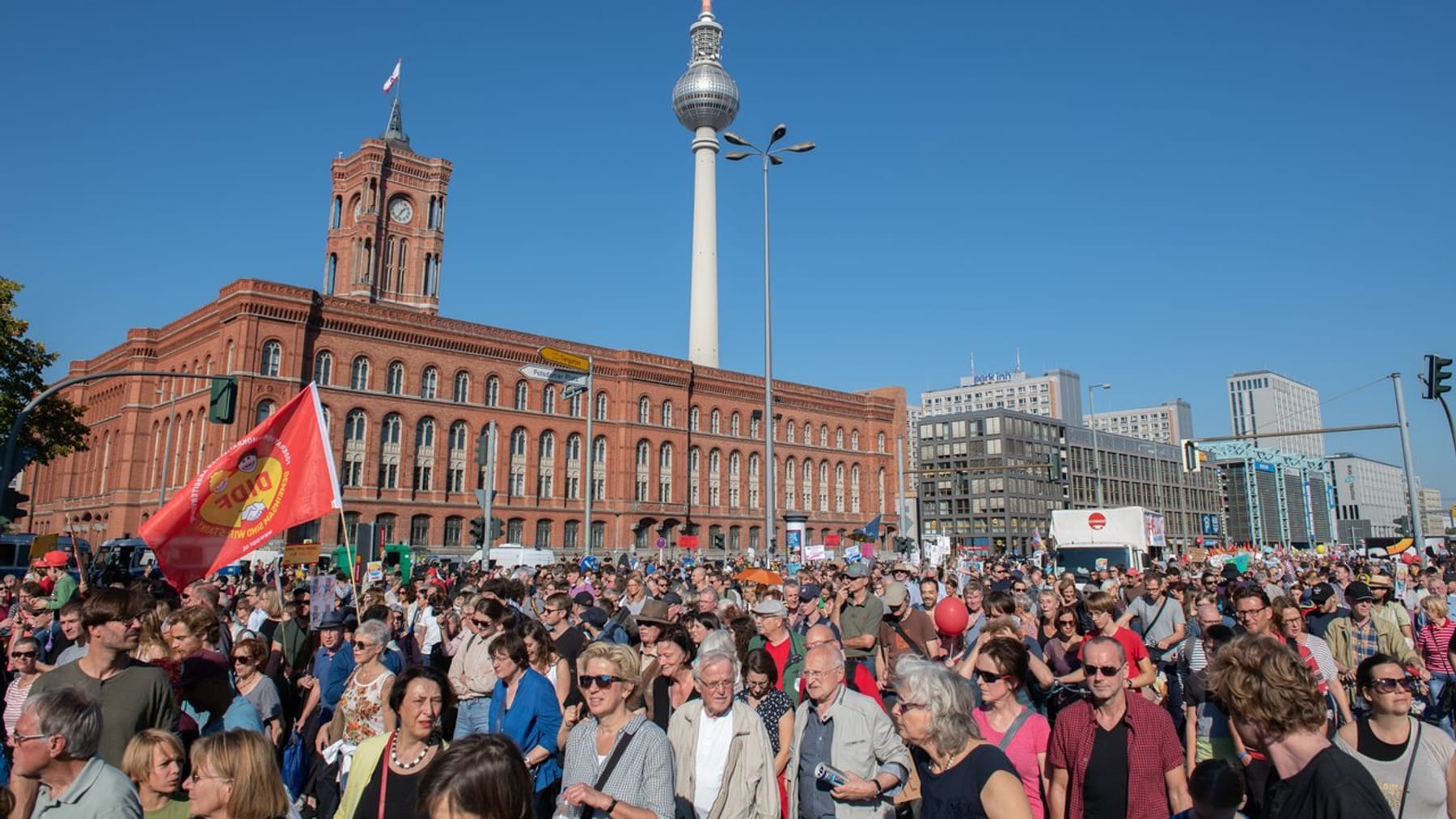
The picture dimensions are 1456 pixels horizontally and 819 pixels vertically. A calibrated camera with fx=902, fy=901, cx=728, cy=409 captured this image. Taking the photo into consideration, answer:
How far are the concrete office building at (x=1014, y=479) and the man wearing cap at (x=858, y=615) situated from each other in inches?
3293

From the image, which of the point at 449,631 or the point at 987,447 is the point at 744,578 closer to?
the point at 449,631

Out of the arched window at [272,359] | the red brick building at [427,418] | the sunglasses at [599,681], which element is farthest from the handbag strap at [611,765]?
the arched window at [272,359]

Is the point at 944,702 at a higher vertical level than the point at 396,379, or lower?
lower

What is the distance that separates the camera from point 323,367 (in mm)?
48188

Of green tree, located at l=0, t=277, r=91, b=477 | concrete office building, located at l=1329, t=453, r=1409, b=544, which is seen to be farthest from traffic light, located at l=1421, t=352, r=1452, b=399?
concrete office building, located at l=1329, t=453, r=1409, b=544

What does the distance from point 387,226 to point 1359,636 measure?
2810 inches

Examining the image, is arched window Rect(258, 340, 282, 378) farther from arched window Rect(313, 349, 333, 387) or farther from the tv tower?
the tv tower

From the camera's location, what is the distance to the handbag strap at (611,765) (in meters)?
4.30

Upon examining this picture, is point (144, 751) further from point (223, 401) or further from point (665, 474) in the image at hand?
point (665, 474)

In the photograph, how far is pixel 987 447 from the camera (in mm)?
94688

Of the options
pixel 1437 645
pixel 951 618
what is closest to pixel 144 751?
pixel 951 618

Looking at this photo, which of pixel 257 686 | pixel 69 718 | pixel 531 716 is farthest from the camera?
pixel 257 686

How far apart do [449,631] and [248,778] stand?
796 centimetres

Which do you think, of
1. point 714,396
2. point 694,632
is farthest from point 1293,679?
point 714,396
